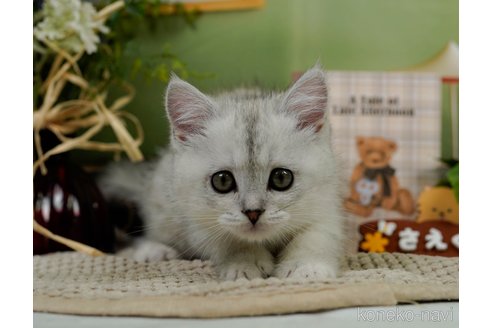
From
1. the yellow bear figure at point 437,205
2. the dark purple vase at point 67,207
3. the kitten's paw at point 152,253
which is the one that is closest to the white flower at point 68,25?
the dark purple vase at point 67,207

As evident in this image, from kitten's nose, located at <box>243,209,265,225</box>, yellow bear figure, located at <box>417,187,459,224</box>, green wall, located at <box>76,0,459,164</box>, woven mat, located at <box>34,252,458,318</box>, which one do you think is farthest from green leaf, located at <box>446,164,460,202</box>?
kitten's nose, located at <box>243,209,265,225</box>

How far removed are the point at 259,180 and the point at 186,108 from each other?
0.84 ft

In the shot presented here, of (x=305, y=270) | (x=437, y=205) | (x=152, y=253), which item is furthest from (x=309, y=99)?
(x=437, y=205)

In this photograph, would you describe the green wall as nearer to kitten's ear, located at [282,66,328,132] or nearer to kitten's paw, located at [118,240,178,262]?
kitten's paw, located at [118,240,178,262]

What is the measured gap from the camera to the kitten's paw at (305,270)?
112 cm

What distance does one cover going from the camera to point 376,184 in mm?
1813

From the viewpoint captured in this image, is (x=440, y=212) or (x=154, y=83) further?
(x=154, y=83)

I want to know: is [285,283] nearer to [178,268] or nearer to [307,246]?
[307,246]

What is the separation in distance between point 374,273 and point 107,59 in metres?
1.02

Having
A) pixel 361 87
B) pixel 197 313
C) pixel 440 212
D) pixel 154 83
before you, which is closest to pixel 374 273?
pixel 197 313

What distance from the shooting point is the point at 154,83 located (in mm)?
2031

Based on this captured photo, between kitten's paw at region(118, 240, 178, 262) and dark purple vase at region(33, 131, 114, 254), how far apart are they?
0.15m

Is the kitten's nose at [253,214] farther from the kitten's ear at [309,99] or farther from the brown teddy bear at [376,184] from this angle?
the brown teddy bear at [376,184]

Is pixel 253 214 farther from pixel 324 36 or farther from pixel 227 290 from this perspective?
pixel 324 36
